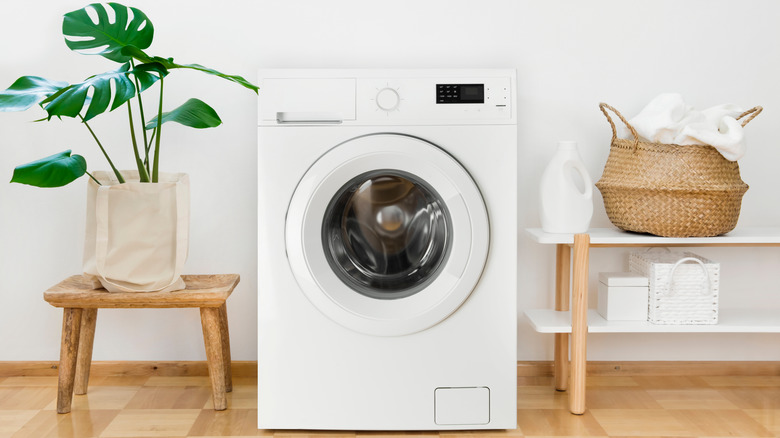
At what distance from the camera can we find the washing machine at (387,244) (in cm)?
156

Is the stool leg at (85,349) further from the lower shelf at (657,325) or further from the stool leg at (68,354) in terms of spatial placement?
the lower shelf at (657,325)

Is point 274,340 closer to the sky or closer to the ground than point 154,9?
closer to the ground

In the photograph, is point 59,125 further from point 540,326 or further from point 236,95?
point 540,326

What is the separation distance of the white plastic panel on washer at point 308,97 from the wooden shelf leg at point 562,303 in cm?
79

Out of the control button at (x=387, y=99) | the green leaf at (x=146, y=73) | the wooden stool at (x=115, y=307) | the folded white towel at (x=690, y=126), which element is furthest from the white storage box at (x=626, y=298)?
the green leaf at (x=146, y=73)

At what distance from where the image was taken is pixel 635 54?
2004 millimetres

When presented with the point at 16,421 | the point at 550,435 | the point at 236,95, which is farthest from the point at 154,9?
the point at 550,435

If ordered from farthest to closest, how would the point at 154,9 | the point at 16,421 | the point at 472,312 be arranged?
the point at 154,9
the point at 16,421
the point at 472,312

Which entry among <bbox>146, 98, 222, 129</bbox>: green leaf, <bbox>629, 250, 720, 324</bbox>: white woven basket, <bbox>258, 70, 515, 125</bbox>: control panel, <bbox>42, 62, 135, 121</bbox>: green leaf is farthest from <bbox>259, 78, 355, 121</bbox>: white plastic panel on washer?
<bbox>629, 250, 720, 324</bbox>: white woven basket

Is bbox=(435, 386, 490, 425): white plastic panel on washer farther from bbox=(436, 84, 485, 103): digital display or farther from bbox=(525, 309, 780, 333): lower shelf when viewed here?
bbox=(436, 84, 485, 103): digital display

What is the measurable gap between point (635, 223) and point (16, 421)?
1673 millimetres

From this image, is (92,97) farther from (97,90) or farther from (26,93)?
(26,93)

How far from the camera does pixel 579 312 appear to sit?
1.69 metres

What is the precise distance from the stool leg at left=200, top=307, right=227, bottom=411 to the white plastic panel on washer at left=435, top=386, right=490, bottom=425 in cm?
57
